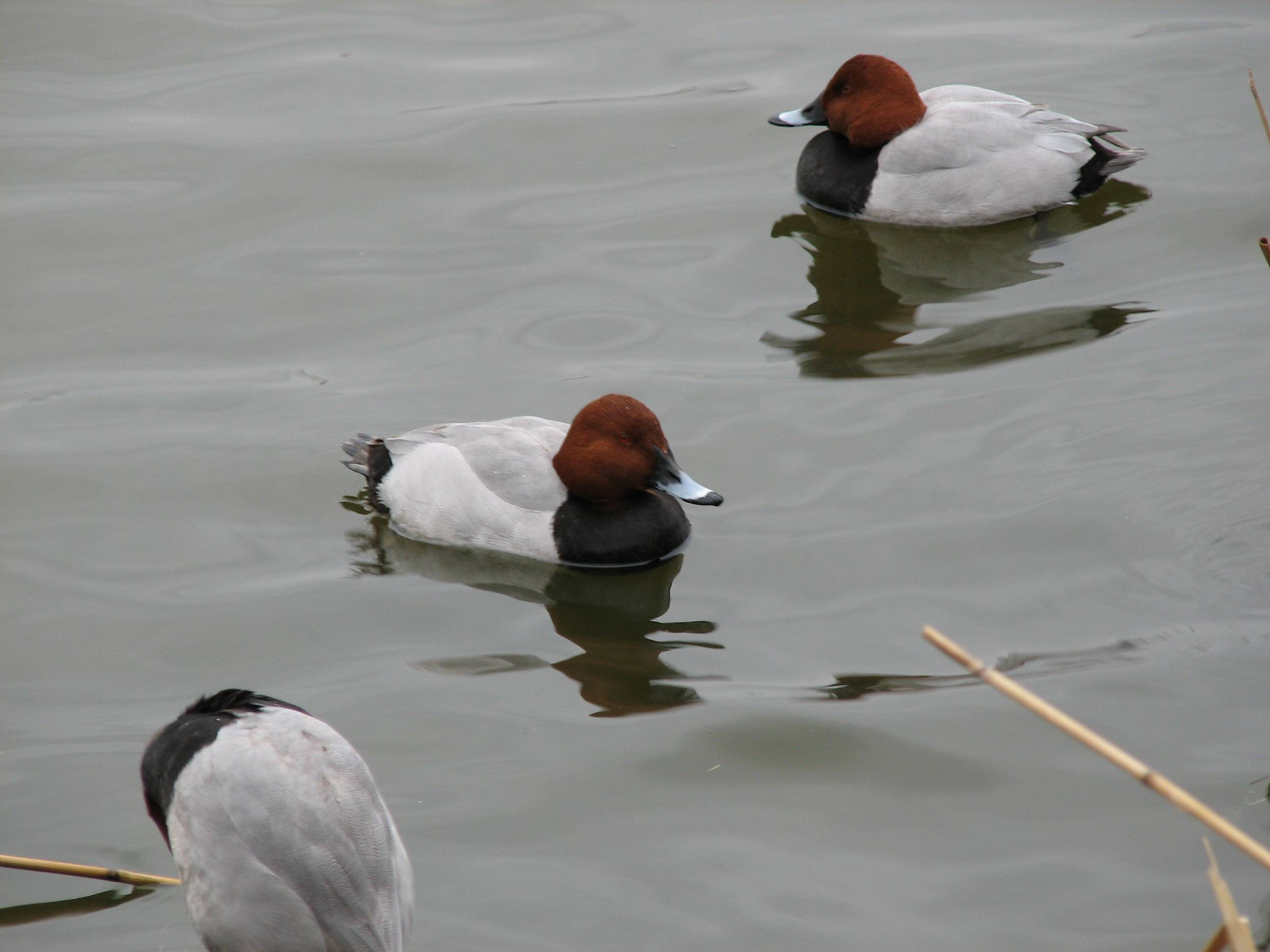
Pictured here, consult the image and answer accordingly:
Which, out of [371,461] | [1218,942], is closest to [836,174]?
[371,461]

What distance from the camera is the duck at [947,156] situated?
8234 mm

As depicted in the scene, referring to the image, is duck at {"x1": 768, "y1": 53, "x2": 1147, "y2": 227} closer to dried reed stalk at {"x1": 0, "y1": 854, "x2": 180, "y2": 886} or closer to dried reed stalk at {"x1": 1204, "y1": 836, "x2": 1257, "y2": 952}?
dried reed stalk at {"x1": 0, "y1": 854, "x2": 180, "y2": 886}

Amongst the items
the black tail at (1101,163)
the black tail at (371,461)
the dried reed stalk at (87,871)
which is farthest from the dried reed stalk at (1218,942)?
the black tail at (1101,163)

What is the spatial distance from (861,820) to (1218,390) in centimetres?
333

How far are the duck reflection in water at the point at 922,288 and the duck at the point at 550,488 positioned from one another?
142 centimetres

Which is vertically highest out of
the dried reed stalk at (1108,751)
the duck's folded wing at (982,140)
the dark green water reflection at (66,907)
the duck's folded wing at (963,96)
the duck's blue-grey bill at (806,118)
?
the duck's folded wing at (963,96)

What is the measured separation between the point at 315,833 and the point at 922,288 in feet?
16.7

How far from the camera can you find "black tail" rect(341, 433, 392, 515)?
614cm

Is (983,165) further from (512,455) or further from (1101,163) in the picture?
(512,455)

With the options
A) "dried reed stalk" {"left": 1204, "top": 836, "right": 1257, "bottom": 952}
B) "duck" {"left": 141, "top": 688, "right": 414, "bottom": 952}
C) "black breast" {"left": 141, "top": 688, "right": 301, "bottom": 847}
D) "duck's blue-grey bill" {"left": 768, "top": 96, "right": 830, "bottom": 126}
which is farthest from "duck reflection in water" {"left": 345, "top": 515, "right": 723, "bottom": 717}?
"duck's blue-grey bill" {"left": 768, "top": 96, "right": 830, "bottom": 126}

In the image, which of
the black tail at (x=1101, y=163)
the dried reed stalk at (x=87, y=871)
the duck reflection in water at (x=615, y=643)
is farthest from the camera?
the black tail at (x=1101, y=163)

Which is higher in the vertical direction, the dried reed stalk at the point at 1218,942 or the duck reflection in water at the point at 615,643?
the dried reed stalk at the point at 1218,942

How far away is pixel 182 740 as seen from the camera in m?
3.89

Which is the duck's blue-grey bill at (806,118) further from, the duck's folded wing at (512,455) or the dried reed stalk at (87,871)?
the dried reed stalk at (87,871)
